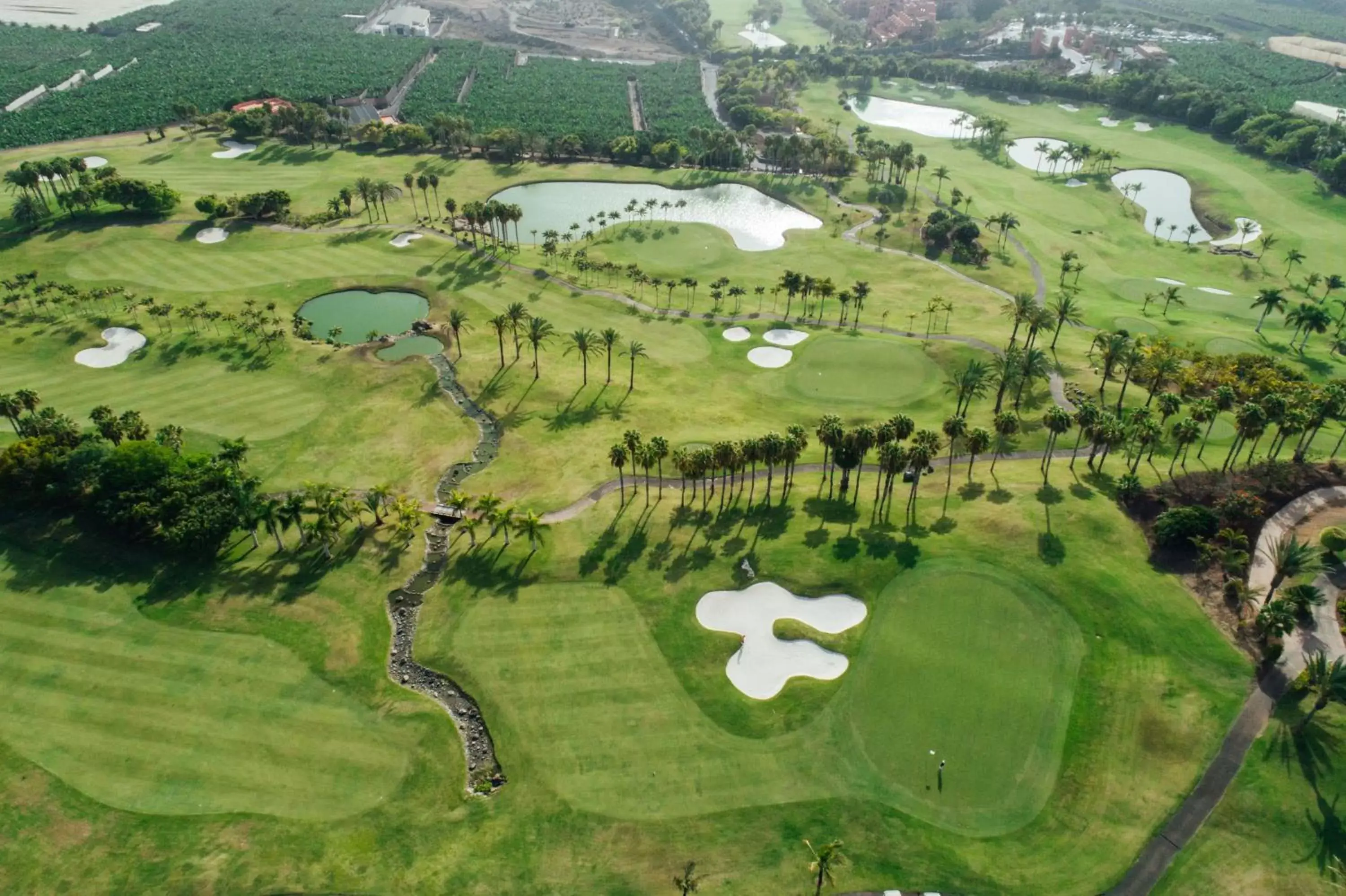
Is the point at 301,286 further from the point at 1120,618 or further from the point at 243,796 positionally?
the point at 1120,618

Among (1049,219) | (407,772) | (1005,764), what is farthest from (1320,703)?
(1049,219)

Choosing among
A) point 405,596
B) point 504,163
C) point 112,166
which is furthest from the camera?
point 504,163

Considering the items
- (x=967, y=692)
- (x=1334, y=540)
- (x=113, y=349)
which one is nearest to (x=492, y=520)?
(x=967, y=692)

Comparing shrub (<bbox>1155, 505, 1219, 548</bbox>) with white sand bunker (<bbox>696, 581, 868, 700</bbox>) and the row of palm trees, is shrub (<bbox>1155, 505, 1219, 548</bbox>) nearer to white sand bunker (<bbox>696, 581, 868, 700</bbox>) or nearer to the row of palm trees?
white sand bunker (<bbox>696, 581, 868, 700</bbox>)

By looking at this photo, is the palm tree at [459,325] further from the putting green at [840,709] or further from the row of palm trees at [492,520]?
the putting green at [840,709]

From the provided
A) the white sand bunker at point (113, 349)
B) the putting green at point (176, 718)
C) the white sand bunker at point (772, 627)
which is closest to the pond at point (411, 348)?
the white sand bunker at point (113, 349)

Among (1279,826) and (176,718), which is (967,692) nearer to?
(1279,826)

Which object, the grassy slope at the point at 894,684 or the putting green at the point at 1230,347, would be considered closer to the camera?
the grassy slope at the point at 894,684

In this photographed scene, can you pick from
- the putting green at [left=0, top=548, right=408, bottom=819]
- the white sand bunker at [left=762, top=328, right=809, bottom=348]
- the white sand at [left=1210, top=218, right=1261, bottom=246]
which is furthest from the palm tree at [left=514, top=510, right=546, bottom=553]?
the white sand at [left=1210, top=218, right=1261, bottom=246]
